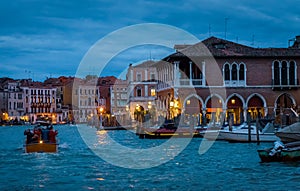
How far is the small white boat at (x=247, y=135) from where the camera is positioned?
670 inches

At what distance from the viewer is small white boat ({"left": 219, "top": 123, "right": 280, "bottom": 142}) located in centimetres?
1702

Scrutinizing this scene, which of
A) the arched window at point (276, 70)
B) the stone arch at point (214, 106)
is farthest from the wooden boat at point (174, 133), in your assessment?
the arched window at point (276, 70)

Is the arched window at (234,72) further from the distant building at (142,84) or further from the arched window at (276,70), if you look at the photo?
the distant building at (142,84)

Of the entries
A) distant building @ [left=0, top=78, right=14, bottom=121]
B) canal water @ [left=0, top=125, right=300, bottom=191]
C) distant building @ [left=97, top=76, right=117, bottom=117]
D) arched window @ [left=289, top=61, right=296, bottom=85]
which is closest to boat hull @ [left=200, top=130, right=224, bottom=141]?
canal water @ [left=0, top=125, right=300, bottom=191]

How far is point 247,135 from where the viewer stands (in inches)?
685

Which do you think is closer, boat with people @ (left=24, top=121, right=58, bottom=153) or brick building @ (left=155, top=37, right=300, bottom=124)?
boat with people @ (left=24, top=121, right=58, bottom=153)

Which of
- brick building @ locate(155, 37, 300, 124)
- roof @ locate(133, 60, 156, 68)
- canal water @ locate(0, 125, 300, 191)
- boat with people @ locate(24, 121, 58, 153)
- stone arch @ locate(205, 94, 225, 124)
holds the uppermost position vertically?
roof @ locate(133, 60, 156, 68)

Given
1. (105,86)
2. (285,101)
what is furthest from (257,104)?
(105,86)

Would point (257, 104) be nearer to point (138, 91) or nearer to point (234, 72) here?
point (234, 72)

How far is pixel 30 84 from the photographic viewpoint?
216 feet

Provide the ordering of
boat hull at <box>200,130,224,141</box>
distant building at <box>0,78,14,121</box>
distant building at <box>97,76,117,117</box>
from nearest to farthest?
boat hull at <box>200,130,224,141</box> → distant building at <box>97,76,117,117</box> → distant building at <box>0,78,14,121</box>

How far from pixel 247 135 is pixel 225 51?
8388mm

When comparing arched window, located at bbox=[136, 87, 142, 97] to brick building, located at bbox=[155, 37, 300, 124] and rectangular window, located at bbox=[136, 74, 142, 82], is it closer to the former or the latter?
rectangular window, located at bbox=[136, 74, 142, 82]

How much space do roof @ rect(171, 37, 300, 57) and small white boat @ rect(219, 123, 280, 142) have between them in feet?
22.5
